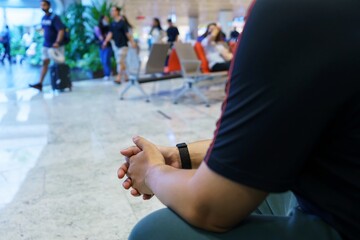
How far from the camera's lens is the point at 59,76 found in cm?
609

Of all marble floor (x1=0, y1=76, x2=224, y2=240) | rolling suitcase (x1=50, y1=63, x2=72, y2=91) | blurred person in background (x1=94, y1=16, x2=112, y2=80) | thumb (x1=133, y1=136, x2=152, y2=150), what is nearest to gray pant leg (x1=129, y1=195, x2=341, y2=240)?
thumb (x1=133, y1=136, x2=152, y2=150)

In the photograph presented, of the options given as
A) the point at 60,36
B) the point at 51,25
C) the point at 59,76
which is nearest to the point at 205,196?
the point at 59,76

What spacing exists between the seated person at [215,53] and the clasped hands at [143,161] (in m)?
4.89

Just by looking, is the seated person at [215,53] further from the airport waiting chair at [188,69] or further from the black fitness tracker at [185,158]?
the black fitness tracker at [185,158]

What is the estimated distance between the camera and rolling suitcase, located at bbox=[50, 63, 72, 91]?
19.8ft

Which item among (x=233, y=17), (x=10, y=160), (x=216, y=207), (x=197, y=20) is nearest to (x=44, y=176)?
(x=10, y=160)

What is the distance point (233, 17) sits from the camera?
27047 mm

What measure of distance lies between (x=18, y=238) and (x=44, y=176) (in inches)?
29.6

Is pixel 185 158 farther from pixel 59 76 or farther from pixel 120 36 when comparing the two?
pixel 120 36

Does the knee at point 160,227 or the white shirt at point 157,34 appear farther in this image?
the white shirt at point 157,34

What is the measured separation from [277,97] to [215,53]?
18.9 feet

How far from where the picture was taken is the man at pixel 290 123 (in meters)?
0.57

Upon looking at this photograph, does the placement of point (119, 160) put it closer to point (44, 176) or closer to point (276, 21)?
point (44, 176)

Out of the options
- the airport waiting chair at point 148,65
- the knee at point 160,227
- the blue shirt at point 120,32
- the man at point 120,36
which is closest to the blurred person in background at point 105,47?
the man at point 120,36
